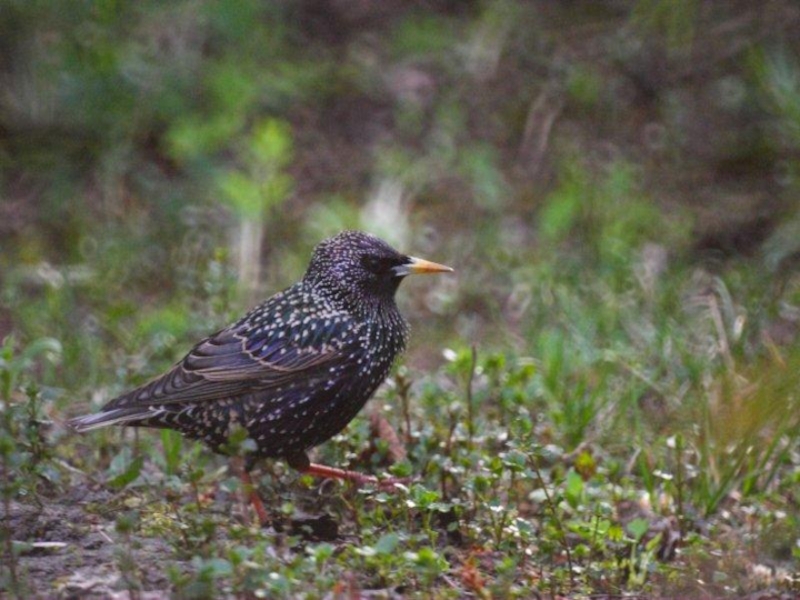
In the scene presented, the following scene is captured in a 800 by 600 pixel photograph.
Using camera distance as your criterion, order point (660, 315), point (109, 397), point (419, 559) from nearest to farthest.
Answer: point (419, 559)
point (109, 397)
point (660, 315)

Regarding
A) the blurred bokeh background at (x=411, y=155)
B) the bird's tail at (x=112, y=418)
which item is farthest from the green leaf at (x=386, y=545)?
the blurred bokeh background at (x=411, y=155)

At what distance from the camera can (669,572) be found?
4.34m

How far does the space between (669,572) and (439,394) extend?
4.22 feet

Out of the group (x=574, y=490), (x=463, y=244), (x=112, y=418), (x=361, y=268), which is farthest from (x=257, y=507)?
(x=463, y=244)

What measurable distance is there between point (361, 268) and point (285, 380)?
1.80ft

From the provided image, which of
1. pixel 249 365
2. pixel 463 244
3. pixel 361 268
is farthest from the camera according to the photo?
pixel 463 244

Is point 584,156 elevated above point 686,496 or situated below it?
above

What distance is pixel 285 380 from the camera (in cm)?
484

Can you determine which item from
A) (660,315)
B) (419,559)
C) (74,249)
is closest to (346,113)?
(74,249)

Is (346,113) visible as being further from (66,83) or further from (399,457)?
(399,457)

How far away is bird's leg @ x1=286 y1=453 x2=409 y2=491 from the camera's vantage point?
4777 millimetres

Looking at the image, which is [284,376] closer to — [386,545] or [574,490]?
[574,490]

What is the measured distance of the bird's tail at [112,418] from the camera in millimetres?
4766

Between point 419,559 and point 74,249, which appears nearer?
point 419,559
